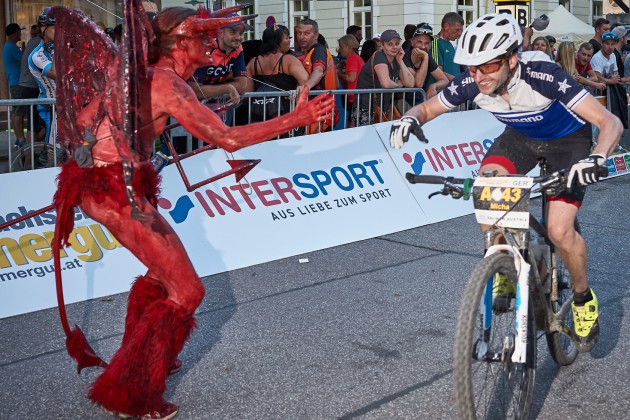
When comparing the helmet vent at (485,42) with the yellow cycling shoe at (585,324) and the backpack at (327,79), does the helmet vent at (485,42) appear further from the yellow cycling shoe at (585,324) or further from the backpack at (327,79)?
the backpack at (327,79)

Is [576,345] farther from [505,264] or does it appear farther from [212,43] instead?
[212,43]

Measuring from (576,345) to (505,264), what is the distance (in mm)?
1239

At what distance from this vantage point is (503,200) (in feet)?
13.1

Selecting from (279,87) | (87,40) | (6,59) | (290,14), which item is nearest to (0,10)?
(6,59)

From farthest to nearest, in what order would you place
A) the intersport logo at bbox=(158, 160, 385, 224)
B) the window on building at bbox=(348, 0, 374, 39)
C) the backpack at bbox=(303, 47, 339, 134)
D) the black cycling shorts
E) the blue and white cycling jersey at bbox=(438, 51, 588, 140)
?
the window on building at bbox=(348, 0, 374, 39)
the backpack at bbox=(303, 47, 339, 134)
the intersport logo at bbox=(158, 160, 385, 224)
the black cycling shorts
the blue and white cycling jersey at bbox=(438, 51, 588, 140)

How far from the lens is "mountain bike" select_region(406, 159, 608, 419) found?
362cm

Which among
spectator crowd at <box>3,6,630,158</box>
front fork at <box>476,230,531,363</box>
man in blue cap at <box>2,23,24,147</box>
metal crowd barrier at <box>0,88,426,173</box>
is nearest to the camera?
front fork at <box>476,230,531,363</box>

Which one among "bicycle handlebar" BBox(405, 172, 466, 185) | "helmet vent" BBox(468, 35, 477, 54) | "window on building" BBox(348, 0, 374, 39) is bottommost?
"window on building" BBox(348, 0, 374, 39)

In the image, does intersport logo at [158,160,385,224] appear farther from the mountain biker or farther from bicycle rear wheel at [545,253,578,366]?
bicycle rear wheel at [545,253,578,366]

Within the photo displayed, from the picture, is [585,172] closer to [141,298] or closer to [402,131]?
[402,131]

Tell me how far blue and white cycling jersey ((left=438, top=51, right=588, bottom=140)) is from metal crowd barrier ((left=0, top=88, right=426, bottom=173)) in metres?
4.01

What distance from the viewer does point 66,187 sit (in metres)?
4.27

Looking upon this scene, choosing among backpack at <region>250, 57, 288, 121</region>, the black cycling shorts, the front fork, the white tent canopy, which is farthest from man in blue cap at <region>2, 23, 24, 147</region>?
the white tent canopy

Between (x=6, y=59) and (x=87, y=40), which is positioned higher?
(x=87, y=40)
